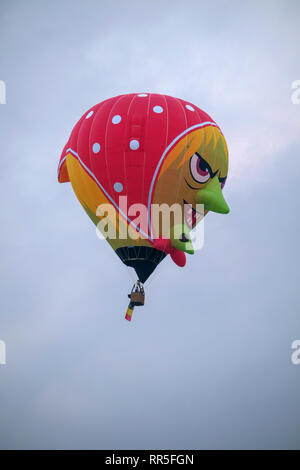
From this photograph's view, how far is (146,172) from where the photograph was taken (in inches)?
847

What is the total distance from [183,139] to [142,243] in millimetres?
3074

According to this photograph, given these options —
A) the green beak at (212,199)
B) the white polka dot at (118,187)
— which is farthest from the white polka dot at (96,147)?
the green beak at (212,199)

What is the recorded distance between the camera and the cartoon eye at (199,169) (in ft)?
71.2

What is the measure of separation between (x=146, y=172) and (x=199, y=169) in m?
1.50

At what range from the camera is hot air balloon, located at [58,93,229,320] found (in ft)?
70.6

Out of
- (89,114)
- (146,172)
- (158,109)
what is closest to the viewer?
(146,172)

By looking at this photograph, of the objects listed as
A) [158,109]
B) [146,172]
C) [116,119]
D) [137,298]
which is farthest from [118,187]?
[137,298]

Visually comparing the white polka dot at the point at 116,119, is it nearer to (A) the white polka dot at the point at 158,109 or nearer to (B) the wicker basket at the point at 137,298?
(A) the white polka dot at the point at 158,109

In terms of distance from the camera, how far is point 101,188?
72.5 feet

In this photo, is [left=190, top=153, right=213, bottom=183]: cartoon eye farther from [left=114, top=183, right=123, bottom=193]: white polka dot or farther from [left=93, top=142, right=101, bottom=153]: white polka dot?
[left=93, top=142, right=101, bottom=153]: white polka dot

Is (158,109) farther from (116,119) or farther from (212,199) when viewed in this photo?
(212,199)

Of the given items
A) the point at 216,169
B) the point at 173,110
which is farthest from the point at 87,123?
the point at 216,169
